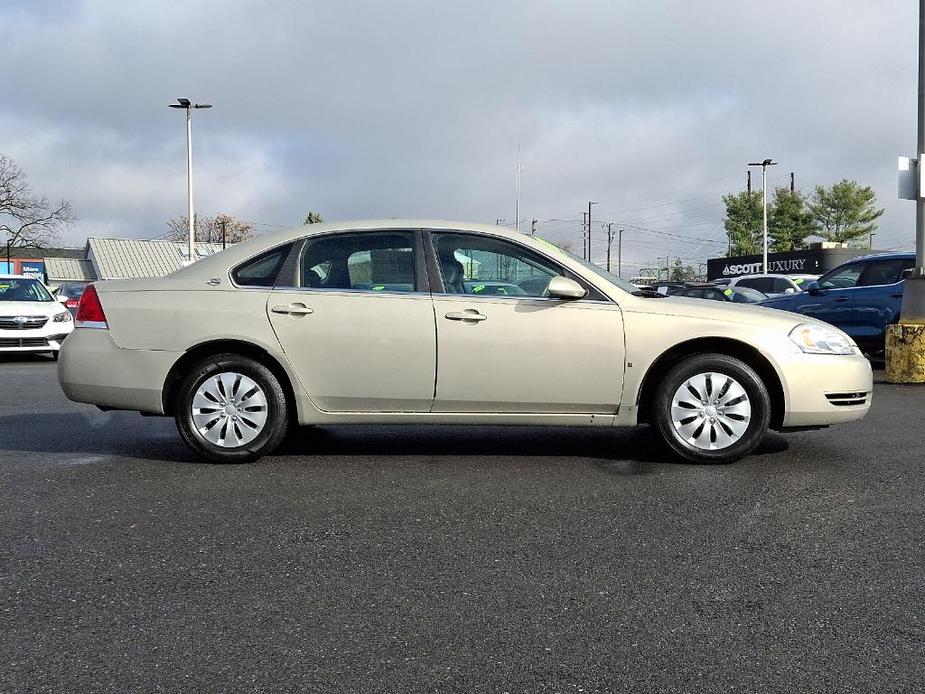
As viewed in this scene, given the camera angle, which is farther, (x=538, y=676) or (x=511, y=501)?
(x=511, y=501)

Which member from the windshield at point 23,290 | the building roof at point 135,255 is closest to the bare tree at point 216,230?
the building roof at point 135,255

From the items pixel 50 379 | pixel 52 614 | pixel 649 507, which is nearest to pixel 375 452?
pixel 649 507

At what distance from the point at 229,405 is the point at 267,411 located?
245 millimetres

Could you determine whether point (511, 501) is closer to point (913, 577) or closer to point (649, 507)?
point (649, 507)

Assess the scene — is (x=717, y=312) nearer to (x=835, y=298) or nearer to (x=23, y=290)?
(x=835, y=298)

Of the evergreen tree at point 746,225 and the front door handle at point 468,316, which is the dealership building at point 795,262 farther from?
the front door handle at point 468,316

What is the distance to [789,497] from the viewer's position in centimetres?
462

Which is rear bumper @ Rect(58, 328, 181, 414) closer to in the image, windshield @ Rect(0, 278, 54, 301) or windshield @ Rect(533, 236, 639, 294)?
windshield @ Rect(533, 236, 639, 294)

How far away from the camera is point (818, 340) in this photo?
5.56 meters

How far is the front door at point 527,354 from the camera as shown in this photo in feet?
17.8

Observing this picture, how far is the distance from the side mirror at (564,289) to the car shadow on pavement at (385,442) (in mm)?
999

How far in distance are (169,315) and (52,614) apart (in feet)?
9.41

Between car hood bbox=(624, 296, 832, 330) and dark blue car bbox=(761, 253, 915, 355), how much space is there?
7580mm

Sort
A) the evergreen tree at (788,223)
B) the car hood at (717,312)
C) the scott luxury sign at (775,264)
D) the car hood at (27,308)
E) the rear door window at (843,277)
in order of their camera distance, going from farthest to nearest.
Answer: the evergreen tree at (788,223), the scott luxury sign at (775,264), the car hood at (27,308), the rear door window at (843,277), the car hood at (717,312)
